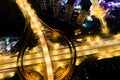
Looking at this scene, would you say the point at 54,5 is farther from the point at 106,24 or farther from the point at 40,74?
the point at 40,74

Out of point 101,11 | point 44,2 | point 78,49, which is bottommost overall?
point 78,49

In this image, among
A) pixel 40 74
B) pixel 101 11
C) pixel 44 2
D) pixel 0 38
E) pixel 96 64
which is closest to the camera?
pixel 40 74

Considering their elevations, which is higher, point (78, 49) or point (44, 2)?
point (44, 2)

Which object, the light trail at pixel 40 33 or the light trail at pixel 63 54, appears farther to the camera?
the light trail at pixel 63 54

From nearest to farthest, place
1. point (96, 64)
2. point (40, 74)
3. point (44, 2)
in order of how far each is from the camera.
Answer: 1. point (40, 74)
2. point (96, 64)
3. point (44, 2)

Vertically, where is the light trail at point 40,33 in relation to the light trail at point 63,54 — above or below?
above

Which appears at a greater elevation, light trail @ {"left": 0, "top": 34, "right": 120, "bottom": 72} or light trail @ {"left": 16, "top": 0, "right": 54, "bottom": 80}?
light trail @ {"left": 16, "top": 0, "right": 54, "bottom": 80}

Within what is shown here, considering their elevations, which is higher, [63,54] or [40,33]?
[40,33]

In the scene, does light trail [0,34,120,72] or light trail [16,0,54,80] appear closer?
light trail [16,0,54,80]

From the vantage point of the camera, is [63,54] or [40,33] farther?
[63,54]

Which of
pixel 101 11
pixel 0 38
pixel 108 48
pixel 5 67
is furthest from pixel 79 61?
pixel 101 11

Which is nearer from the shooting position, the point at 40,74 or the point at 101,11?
the point at 40,74
